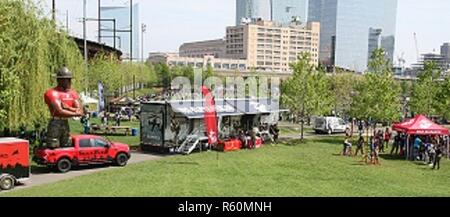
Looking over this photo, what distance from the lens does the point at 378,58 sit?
3541cm

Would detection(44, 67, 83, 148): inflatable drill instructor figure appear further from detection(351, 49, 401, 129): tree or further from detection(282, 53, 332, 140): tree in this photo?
detection(351, 49, 401, 129): tree

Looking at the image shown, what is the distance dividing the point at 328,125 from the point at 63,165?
27715 mm

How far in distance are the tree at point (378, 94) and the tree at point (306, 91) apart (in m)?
2.76

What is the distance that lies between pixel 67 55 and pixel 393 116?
72.1 ft

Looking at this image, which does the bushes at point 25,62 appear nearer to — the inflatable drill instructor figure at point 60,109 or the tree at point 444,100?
the inflatable drill instructor figure at point 60,109

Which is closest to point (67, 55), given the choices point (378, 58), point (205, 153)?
point (205, 153)

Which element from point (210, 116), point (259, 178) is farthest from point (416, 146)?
point (259, 178)

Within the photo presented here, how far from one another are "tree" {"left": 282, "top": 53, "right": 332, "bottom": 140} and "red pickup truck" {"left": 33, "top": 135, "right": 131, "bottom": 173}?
56.1 ft

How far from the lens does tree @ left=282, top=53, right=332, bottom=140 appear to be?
36.3 meters

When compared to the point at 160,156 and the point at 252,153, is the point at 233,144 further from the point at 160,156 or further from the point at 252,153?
the point at 160,156

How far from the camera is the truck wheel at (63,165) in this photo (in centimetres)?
2055

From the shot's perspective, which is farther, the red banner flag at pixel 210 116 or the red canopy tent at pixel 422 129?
the red canopy tent at pixel 422 129

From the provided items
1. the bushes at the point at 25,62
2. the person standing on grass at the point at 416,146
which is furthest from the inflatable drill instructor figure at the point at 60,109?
the person standing on grass at the point at 416,146
